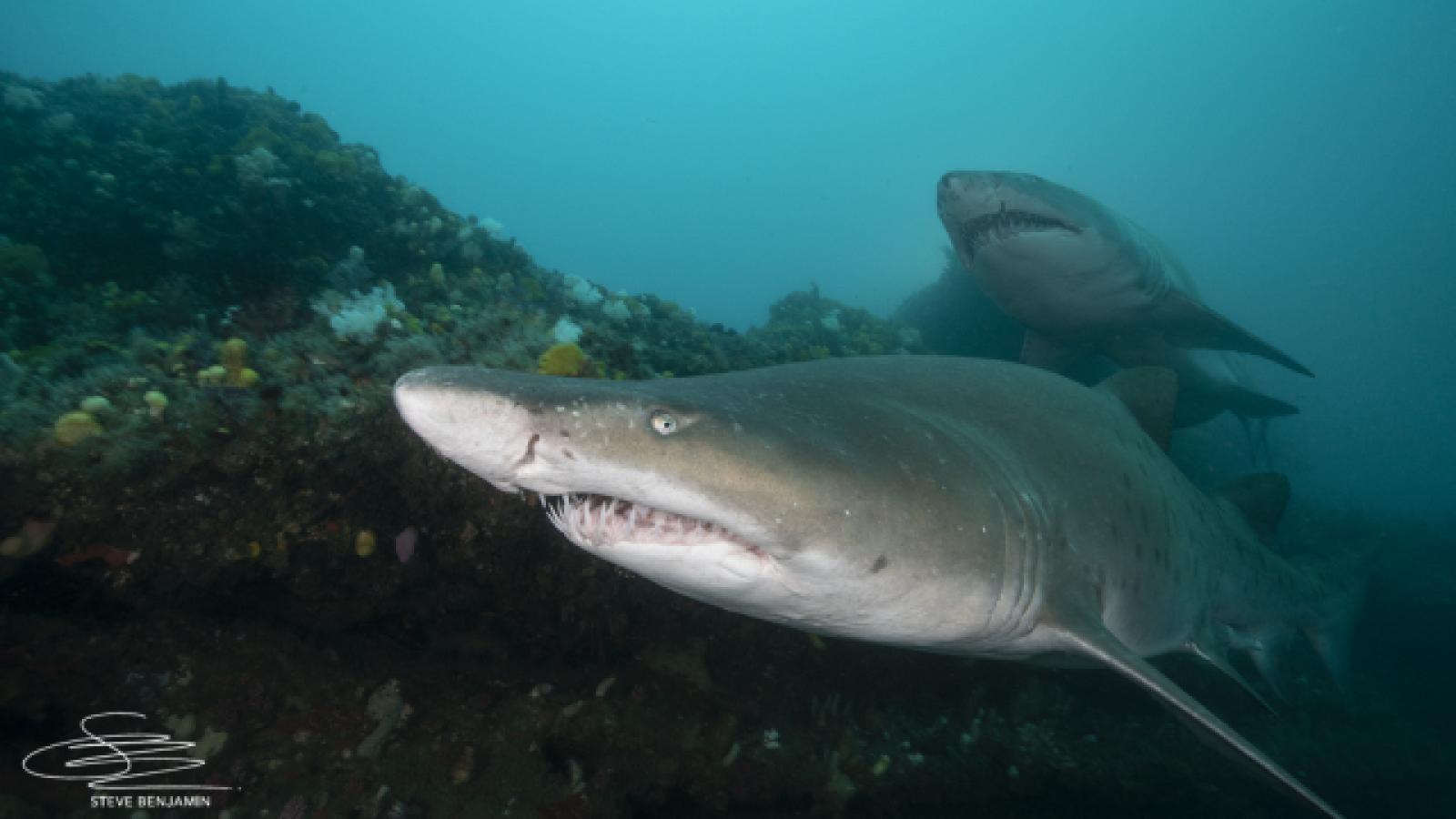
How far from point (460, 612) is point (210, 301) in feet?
15.1

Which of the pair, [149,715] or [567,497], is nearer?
[567,497]

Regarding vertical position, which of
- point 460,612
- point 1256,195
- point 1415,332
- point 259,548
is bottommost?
point 460,612

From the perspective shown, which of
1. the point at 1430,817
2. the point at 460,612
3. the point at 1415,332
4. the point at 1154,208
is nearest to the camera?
the point at 460,612

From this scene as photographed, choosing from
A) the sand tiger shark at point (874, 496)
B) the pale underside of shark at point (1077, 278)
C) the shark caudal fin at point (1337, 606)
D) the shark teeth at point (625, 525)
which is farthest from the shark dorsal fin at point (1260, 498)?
the shark teeth at point (625, 525)

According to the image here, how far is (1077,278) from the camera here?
7.26 metres

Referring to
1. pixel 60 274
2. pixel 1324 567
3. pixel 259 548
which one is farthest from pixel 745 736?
pixel 60 274

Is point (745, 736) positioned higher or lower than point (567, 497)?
lower

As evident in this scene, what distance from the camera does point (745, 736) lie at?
3021mm

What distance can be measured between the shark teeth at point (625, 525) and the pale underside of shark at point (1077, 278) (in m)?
6.67

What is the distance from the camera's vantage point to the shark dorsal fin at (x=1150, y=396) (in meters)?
4.52

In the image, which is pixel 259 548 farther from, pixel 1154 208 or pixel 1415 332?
pixel 1154 208

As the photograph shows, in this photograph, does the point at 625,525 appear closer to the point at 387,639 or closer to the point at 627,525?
the point at 627,525

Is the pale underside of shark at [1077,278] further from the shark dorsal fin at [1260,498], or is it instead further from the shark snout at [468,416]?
the shark snout at [468,416]
